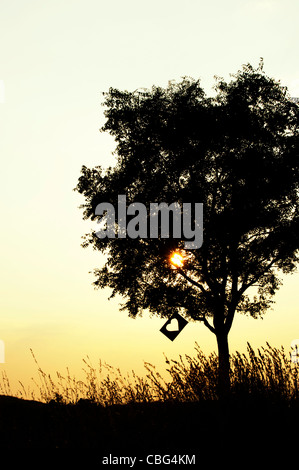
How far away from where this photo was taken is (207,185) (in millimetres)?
22031

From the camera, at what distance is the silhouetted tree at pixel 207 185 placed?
21.7 meters

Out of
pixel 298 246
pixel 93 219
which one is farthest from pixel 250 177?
pixel 93 219

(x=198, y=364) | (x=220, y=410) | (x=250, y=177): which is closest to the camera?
(x=220, y=410)

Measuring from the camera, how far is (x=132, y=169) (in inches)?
877

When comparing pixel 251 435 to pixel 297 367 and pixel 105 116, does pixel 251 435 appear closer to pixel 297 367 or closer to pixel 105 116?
pixel 297 367

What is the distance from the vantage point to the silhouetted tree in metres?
21.7

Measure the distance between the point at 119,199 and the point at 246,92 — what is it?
7183 mm
